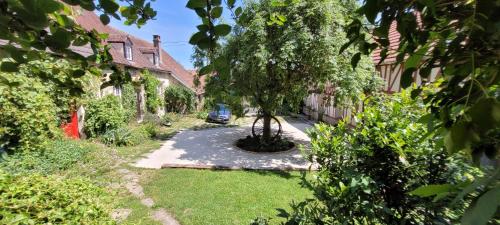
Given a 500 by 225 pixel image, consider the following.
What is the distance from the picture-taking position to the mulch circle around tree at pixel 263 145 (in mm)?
10555

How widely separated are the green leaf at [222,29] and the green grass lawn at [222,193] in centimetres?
460

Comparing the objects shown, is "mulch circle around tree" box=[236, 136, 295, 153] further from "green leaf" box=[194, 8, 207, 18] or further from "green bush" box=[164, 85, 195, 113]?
"green bush" box=[164, 85, 195, 113]

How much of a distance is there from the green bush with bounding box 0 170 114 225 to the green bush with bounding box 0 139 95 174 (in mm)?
3493

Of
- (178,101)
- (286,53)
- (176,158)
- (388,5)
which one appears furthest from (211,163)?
(178,101)

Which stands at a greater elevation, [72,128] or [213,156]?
[72,128]

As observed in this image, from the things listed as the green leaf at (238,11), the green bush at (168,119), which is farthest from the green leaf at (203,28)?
the green bush at (168,119)

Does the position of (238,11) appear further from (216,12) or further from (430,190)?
(430,190)

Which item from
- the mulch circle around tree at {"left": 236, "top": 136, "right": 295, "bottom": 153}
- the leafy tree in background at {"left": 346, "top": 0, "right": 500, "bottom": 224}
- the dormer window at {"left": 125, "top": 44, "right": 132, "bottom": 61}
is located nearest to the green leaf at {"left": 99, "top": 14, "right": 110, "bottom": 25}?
the leafy tree in background at {"left": 346, "top": 0, "right": 500, "bottom": 224}

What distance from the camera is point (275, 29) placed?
348 inches

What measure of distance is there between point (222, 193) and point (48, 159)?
4454 millimetres

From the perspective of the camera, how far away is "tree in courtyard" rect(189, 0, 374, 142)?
834cm

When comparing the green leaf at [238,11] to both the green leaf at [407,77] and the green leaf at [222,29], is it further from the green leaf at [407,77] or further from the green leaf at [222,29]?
the green leaf at [407,77]

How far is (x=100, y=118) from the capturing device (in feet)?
34.2

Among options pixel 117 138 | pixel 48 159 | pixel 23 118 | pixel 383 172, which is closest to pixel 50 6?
pixel 383 172
